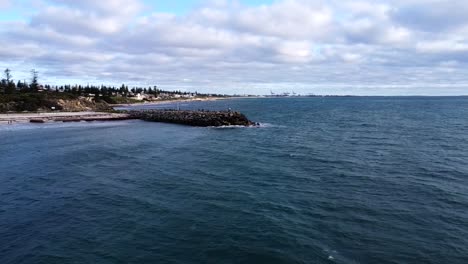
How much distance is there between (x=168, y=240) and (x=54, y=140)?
41.6 metres

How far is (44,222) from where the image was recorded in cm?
1972

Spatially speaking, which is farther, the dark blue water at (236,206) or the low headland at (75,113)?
the low headland at (75,113)

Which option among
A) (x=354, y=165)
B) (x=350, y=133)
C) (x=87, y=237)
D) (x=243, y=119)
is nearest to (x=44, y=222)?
(x=87, y=237)

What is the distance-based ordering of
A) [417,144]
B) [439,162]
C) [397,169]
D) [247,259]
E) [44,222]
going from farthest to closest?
[417,144]
[439,162]
[397,169]
[44,222]
[247,259]

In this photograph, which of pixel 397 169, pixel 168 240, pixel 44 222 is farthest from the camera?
pixel 397 169

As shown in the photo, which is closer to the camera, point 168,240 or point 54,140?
point 168,240

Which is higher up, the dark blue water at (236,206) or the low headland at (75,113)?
the low headland at (75,113)

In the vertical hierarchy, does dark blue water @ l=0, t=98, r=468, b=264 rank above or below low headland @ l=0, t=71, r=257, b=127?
below

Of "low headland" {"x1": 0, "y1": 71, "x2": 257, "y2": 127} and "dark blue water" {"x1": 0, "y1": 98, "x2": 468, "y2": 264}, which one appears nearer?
"dark blue water" {"x1": 0, "y1": 98, "x2": 468, "y2": 264}

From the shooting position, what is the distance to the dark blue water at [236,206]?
16172 millimetres

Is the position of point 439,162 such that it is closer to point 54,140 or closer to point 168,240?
point 168,240

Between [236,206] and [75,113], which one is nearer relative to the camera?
[236,206]

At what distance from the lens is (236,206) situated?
22.0 meters

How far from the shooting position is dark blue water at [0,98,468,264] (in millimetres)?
16172
